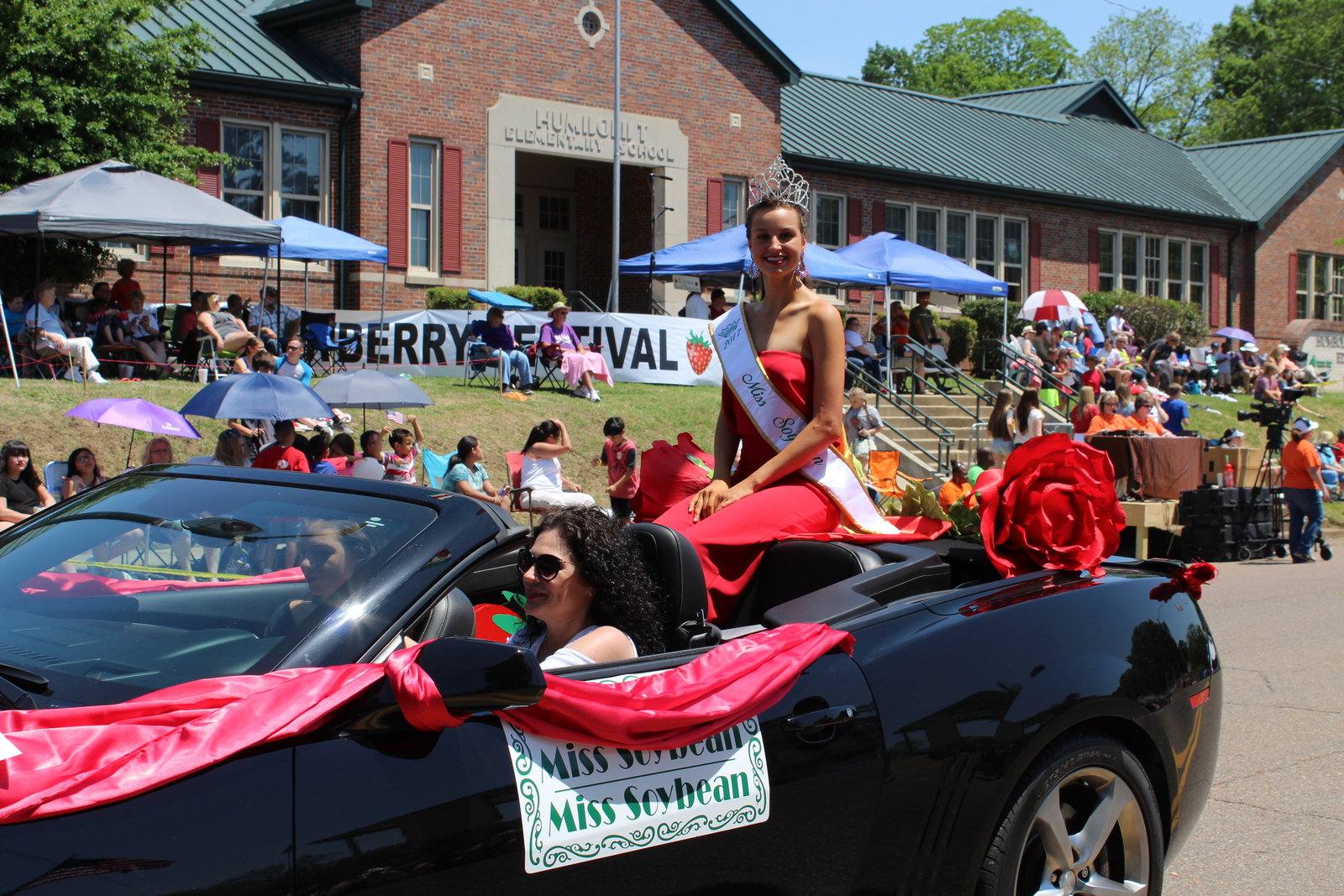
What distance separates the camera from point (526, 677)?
236cm

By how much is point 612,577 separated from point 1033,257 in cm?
3410

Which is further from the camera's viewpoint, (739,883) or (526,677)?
(739,883)

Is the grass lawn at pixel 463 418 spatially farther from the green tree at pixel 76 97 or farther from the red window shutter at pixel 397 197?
the red window shutter at pixel 397 197

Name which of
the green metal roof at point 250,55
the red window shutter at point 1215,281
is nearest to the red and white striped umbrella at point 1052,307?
the red window shutter at point 1215,281

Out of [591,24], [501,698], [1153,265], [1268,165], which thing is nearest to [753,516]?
[501,698]

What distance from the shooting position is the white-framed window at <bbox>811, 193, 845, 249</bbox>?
31594 mm

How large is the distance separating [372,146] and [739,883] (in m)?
22.6

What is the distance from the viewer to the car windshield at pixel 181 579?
2.62 metres

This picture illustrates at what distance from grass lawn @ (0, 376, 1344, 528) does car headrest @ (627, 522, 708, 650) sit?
430 inches

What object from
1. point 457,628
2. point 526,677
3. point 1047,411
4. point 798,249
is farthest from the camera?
point 1047,411

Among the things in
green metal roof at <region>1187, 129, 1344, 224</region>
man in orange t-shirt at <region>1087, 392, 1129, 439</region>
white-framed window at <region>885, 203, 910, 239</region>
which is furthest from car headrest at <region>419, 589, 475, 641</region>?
green metal roof at <region>1187, 129, 1344, 224</region>

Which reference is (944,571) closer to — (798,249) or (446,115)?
(798,249)

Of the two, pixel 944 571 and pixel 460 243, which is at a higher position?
pixel 460 243

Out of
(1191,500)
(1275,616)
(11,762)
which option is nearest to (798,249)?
(11,762)
